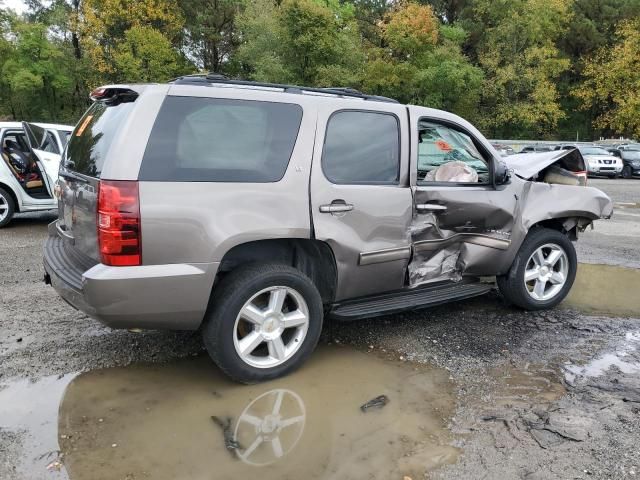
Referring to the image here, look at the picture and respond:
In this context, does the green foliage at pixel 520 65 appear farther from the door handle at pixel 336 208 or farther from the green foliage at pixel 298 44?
the door handle at pixel 336 208

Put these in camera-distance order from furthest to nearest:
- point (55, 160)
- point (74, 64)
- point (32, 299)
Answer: point (74, 64) → point (55, 160) → point (32, 299)

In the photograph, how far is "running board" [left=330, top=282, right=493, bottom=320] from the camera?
150 inches

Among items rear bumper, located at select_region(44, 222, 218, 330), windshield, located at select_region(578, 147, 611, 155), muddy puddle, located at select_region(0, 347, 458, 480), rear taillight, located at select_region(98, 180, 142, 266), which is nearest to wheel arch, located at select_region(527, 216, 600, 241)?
muddy puddle, located at select_region(0, 347, 458, 480)

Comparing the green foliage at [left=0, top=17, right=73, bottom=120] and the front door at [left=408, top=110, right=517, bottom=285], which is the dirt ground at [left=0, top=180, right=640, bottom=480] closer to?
the front door at [left=408, top=110, right=517, bottom=285]

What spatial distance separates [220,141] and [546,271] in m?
3.30

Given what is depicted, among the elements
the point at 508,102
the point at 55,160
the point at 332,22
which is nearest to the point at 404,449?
the point at 55,160

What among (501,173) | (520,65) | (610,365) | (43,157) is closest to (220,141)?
(501,173)

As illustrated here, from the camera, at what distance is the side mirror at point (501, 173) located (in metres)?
4.48

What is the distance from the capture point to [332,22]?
102ft

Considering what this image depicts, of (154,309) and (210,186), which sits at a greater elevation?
(210,186)

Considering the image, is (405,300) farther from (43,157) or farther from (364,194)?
(43,157)

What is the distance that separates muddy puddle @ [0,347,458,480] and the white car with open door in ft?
20.2

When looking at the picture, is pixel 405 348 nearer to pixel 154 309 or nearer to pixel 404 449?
pixel 404 449

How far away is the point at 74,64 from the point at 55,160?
30.0m
